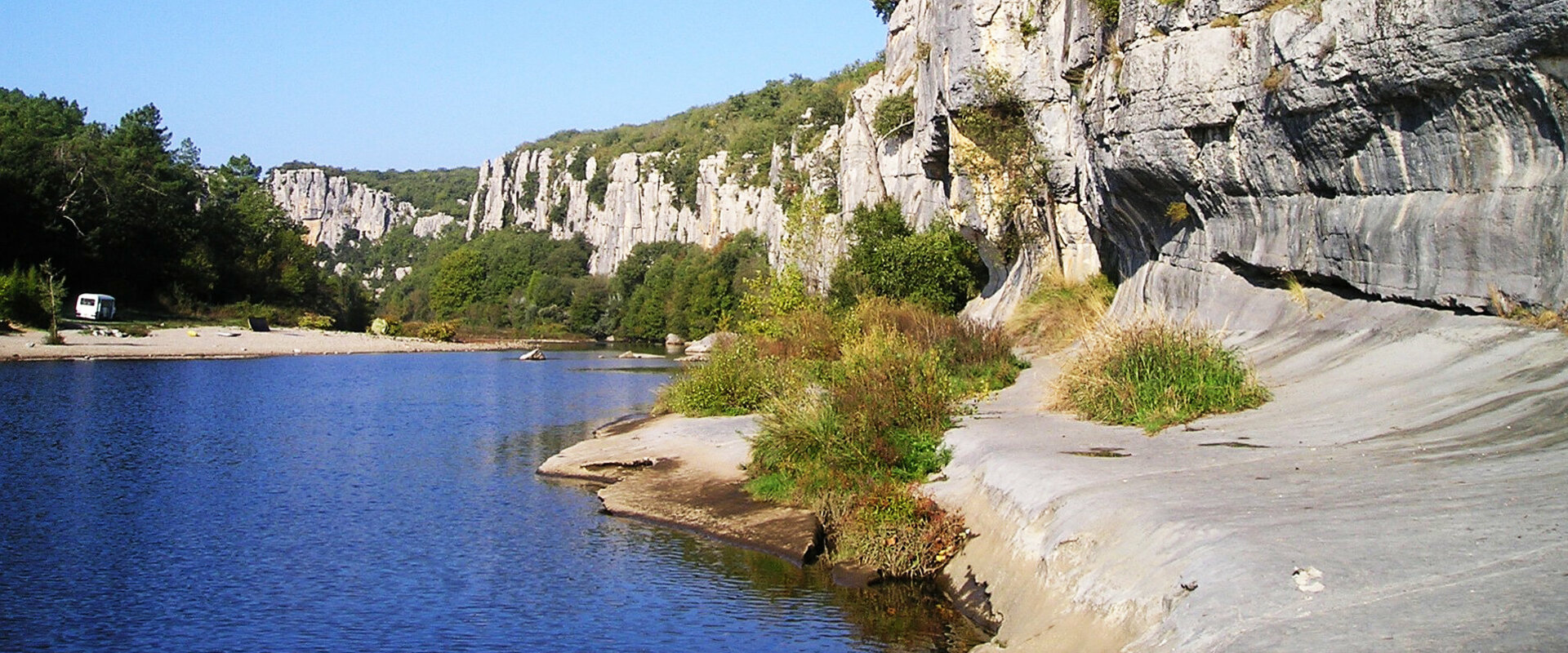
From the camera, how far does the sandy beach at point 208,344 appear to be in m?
51.5

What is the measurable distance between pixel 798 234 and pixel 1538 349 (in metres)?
31.0

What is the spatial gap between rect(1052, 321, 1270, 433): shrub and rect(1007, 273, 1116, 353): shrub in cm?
812

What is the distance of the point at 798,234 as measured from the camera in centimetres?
4212

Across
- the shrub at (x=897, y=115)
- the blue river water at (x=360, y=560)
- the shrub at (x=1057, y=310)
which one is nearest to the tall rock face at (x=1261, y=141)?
the shrub at (x=1057, y=310)

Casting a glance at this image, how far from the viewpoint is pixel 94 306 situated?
61688 millimetres

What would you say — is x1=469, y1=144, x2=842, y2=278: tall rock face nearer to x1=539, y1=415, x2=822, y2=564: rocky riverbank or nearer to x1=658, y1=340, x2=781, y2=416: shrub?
x1=658, y1=340, x2=781, y2=416: shrub

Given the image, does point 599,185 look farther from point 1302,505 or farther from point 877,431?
point 1302,505

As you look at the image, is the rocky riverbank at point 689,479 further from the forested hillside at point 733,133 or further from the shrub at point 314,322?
the shrub at point 314,322

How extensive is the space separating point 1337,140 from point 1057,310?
12243 millimetres

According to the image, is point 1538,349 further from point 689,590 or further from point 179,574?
point 179,574

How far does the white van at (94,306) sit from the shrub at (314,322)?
16479mm

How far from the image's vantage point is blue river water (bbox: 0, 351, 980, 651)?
11414mm

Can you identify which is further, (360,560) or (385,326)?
(385,326)

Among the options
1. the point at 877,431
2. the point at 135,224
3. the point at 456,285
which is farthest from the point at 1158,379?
the point at 456,285
